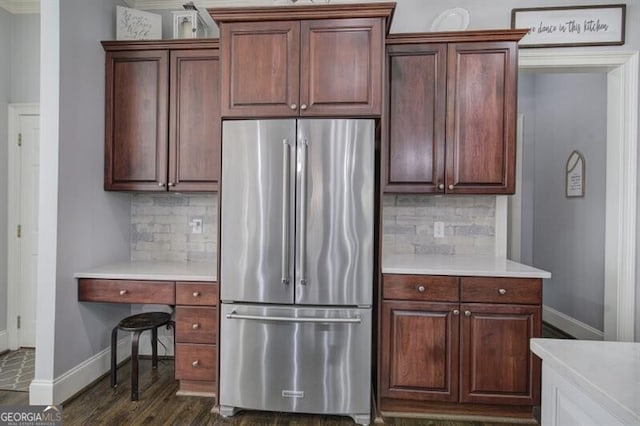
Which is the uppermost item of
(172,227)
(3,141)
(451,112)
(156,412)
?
(451,112)

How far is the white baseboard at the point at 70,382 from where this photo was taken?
2.20m

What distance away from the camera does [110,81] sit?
2635 mm

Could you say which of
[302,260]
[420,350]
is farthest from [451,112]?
[420,350]

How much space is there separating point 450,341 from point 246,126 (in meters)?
1.78

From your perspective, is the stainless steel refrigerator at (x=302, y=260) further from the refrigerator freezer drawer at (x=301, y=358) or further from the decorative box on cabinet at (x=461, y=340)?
the decorative box on cabinet at (x=461, y=340)

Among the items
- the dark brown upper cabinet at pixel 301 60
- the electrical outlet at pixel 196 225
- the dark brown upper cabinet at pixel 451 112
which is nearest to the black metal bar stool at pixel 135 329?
the electrical outlet at pixel 196 225

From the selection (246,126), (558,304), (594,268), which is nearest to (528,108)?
(594,268)

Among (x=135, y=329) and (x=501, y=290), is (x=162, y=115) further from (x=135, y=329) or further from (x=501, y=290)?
(x=501, y=290)

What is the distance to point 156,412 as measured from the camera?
7.25ft

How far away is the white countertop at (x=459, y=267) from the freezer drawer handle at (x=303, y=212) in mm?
489

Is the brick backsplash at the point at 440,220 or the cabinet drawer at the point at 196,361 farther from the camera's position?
the brick backsplash at the point at 440,220

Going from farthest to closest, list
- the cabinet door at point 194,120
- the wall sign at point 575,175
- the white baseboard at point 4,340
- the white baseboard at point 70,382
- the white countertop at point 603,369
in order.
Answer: the wall sign at point 575,175 → the white baseboard at point 4,340 → the cabinet door at point 194,120 → the white baseboard at point 70,382 → the white countertop at point 603,369

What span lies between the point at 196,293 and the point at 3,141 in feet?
7.57

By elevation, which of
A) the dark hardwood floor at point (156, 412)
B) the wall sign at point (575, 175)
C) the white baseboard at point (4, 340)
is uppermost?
the wall sign at point (575, 175)
